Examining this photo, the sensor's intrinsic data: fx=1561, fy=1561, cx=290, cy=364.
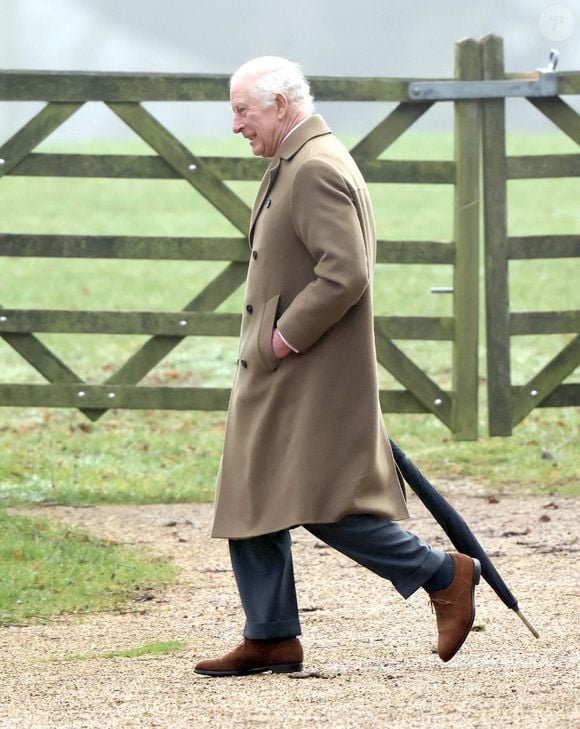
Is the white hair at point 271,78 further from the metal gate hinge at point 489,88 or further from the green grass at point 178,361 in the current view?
the green grass at point 178,361

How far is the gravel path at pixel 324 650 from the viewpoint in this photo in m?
4.32

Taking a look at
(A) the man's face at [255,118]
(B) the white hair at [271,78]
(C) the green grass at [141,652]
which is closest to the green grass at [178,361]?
(C) the green grass at [141,652]

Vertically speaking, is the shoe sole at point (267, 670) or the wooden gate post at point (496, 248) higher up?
the wooden gate post at point (496, 248)

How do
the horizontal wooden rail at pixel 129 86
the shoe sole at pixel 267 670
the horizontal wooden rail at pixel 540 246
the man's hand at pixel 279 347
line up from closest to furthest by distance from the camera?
the man's hand at pixel 279 347 → the shoe sole at pixel 267 670 → the horizontal wooden rail at pixel 129 86 → the horizontal wooden rail at pixel 540 246

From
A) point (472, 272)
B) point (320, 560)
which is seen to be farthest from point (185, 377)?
point (320, 560)

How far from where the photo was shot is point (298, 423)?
4.82 metres

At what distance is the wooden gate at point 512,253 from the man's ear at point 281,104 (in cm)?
332

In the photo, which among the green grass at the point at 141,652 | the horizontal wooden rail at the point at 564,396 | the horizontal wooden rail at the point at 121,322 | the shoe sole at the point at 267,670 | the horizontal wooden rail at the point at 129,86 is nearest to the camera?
the shoe sole at the point at 267,670

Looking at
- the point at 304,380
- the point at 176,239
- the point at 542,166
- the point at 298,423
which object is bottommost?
the point at 298,423

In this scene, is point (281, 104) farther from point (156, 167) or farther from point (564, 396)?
point (564, 396)

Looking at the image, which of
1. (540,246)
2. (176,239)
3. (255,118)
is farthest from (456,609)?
(540,246)

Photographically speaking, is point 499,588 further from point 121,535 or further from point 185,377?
point 185,377

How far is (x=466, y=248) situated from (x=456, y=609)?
141 inches

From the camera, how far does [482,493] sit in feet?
26.9
